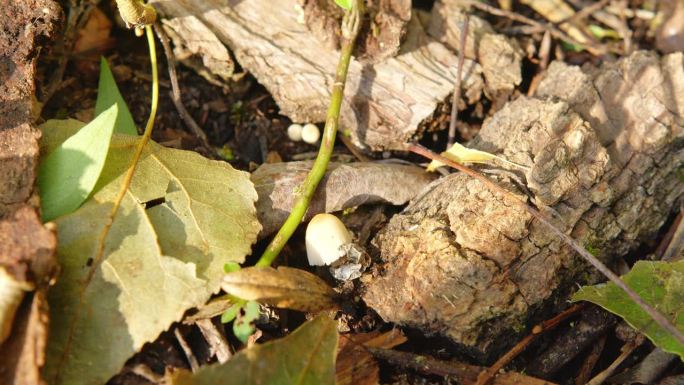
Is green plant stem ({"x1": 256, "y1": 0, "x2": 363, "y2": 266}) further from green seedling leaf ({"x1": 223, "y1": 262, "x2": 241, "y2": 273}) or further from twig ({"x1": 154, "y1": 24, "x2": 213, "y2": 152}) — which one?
twig ({"x1": 154, "y1": 24, "x2": 213, "y2": 152})

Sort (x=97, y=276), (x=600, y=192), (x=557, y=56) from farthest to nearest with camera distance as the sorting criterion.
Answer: (x=557, y=56), (x=600, y=192), (x=97, y=276)

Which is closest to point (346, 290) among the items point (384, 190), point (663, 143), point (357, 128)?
point (384, 190)

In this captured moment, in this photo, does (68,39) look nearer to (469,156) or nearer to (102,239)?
(102,239)

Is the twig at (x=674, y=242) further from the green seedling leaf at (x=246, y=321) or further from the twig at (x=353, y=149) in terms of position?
the green seedling leaf at (x=246, y=321)

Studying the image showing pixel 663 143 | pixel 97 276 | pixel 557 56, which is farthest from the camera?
pixel 557 56

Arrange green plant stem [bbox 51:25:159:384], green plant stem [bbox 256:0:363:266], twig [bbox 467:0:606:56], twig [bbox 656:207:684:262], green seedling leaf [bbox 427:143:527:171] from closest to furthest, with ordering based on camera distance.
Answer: green plant stem [bbox 51:25:159:384] → green plant stem [bbox 256:0:363:266] → green seedling leaf [bbox 427:143:527:171] → twig [bbox 656:207:684:262] → twig [bbox 467:0:606:56]

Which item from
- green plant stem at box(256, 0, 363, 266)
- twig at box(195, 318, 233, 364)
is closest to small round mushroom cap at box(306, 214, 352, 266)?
green plant stem at box(256, 0, 363, 266)

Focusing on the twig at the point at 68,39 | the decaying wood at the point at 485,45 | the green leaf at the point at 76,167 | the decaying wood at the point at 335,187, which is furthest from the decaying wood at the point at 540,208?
the twig at the point at 68,39

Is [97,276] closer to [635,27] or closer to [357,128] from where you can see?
[357,128]
